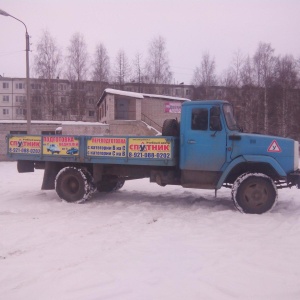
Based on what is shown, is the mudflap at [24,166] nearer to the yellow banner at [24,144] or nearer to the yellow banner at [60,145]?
the yellow banner at [24,144]

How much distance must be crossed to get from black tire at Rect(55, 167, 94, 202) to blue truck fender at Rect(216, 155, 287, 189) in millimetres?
3512

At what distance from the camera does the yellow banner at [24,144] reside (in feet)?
32.4

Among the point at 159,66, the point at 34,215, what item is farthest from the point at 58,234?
the point at 159,66

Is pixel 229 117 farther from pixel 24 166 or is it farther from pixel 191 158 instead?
pixel 24 166

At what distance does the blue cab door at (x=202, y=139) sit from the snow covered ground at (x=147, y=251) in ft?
3.74

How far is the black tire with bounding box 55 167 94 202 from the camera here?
31.0 feet

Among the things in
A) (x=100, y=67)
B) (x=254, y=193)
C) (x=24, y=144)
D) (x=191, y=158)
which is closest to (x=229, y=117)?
(x=191, y=158)

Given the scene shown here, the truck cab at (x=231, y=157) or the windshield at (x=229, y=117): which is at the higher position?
the windshield at (x=229, y=117)

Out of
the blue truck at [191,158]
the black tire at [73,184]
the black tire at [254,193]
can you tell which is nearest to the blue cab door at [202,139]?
the blue truck at [191,158]

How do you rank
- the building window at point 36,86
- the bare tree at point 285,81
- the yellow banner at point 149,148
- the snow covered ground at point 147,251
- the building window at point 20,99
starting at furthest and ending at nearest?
1. the building window at point 20,99
2. the building window at point 36,86
3. the bare tree at point 285,81
4. the yellow banner at point 149,148
5. the snow covered ground at point 147,251

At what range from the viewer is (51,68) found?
46.6 m

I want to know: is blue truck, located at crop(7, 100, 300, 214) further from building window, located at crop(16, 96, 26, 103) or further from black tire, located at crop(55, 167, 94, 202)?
building window, located at crop(16, 96, 26, 103)

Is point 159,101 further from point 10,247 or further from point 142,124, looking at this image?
point 10,247

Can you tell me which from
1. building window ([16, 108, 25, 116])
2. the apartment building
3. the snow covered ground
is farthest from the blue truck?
building window ([16, 108, 25, 116])
